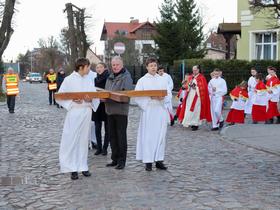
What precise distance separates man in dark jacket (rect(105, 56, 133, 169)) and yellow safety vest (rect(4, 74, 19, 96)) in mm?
12771

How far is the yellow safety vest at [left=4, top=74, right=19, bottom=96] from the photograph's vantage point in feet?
70.1

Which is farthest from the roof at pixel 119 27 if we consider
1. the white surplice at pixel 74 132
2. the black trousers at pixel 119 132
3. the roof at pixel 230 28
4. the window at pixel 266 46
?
the white surplice at pixel 74 132

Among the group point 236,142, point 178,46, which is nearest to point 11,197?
point 236,142

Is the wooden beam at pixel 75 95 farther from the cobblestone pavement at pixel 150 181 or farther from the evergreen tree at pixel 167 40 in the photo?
the evergreen tree at pixel 167 40

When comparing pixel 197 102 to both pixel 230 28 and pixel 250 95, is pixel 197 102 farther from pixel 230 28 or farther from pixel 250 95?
pixel 230 28

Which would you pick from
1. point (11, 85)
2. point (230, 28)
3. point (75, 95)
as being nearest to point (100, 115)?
point (75, 95)

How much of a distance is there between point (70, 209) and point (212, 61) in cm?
2339

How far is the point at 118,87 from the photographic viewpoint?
9.26m

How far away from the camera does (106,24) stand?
113 m

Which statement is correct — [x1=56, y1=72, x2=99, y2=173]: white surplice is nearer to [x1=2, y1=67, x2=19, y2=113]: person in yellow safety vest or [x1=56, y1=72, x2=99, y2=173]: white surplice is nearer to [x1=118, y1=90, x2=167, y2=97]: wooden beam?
[x1=118, y1=90, x2=167, y2=97]: wooden beam

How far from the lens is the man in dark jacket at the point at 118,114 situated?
30.1 ft

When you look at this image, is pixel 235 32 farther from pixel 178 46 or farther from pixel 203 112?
pixel 203 112

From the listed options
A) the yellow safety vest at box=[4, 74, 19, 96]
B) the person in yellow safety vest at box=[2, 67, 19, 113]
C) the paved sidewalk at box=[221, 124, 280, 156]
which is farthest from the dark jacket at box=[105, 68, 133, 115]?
the yellow safety vest at box=[4, 74, 19, 96]

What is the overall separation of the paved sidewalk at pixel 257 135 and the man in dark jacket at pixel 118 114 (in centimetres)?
345
